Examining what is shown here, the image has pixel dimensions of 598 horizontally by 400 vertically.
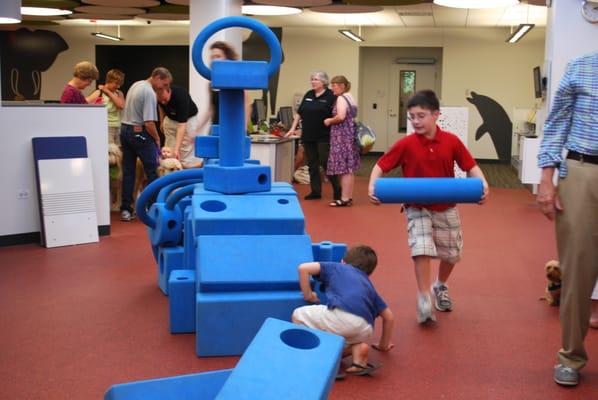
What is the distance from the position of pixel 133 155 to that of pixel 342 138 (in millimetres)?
2676

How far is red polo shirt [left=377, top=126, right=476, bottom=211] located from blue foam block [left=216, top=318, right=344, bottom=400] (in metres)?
2.27

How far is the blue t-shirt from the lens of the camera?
346 centimetres

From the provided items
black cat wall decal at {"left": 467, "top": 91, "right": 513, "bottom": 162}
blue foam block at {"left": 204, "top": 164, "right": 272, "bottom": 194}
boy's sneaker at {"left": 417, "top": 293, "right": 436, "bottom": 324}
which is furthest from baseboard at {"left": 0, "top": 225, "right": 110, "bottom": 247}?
black cat wall decal at {"left": 467, "top": 91, "right": 513, "bottom": 162}

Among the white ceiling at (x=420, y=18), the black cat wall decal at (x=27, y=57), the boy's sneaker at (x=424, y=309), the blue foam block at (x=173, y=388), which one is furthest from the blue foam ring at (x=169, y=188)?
the black cat wall decal at (x=27, y=57)

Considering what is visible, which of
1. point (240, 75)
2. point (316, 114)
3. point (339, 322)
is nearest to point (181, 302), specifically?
point (339, 322)

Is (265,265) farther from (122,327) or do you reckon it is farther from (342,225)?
(342,225)

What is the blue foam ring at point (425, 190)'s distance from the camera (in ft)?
7.68

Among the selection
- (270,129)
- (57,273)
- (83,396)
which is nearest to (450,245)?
(83,396)

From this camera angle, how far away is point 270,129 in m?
12.7

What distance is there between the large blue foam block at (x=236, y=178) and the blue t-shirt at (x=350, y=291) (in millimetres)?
921

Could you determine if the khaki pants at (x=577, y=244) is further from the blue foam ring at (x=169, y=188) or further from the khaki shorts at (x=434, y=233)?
the blue foam ring at (x=169, y=188)

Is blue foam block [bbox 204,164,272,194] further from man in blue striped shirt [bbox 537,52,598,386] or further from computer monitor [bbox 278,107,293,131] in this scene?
computer monitor [bbox 278,107,293,131]

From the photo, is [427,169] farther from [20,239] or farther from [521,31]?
[521,31]

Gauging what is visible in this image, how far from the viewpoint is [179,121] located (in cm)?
797
